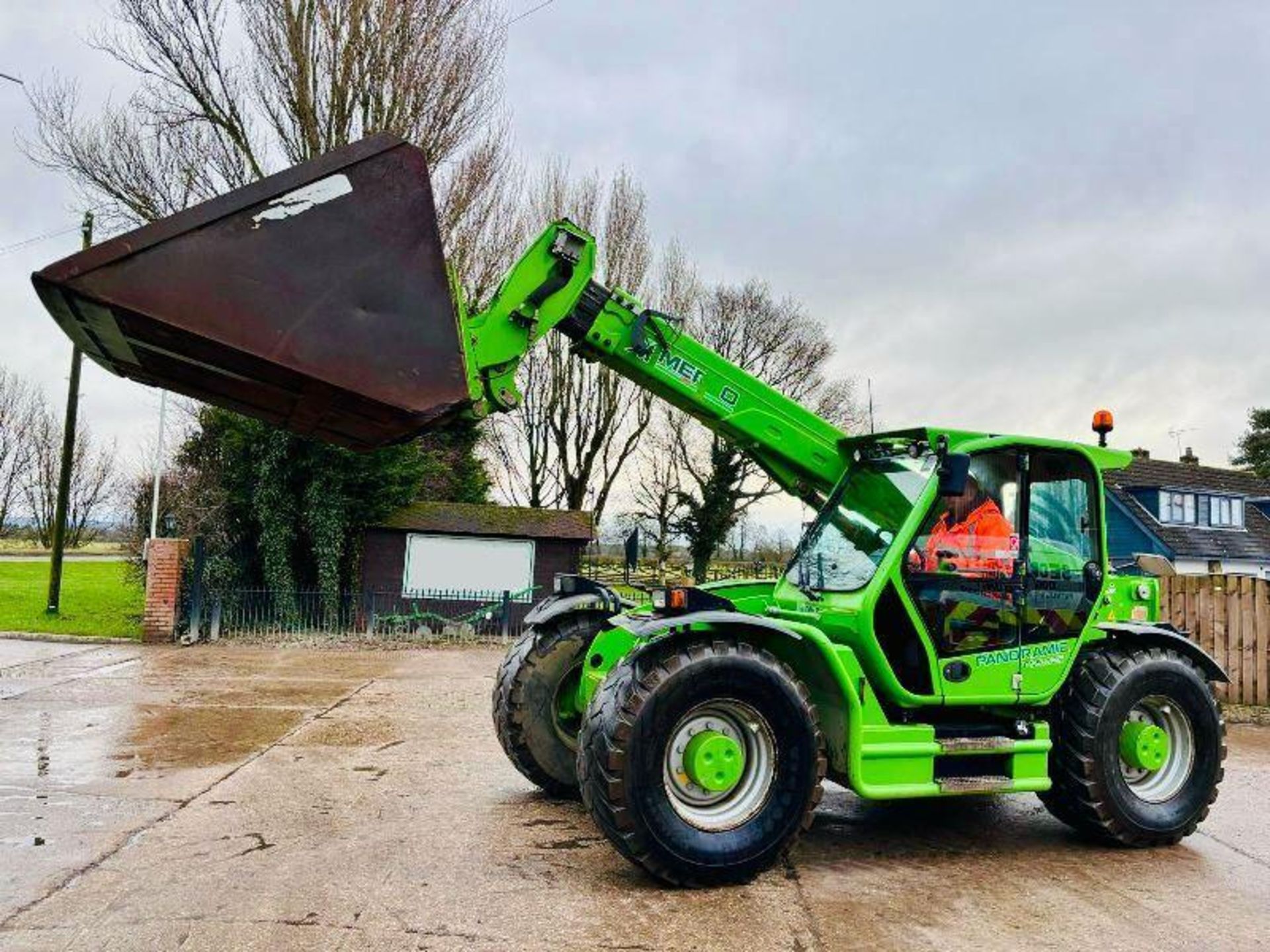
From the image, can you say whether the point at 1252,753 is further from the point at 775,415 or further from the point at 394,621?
the point at 394,621

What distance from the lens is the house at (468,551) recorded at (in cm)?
1806

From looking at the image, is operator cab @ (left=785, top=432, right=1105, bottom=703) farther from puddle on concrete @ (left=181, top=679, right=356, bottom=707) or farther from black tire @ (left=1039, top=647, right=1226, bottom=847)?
puddle on concrete @ (left=181, top=679, right=356, bottom=707)

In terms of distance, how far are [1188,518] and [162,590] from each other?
35.6 meters

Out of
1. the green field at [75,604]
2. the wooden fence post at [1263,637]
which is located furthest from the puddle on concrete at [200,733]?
the wooden fence post at [1263,637]

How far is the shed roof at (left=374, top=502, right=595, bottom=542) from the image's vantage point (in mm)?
18172

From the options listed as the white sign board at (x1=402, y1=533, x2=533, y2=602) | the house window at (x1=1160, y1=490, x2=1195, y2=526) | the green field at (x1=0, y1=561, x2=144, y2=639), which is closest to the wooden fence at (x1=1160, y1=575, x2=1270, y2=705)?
the white sign board at (x1=402, y1=533, x2=533, y2=602)

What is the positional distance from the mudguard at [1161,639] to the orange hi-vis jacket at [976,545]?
0.83m

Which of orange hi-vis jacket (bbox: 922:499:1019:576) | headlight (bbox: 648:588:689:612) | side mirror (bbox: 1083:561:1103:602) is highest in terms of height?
orange hi-vis jacket (bbox: 922:499:1019:576)

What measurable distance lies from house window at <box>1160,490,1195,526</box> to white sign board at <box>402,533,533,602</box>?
2753 cm

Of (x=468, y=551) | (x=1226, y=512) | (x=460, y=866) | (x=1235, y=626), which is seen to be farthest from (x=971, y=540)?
(x=1226, y=512)

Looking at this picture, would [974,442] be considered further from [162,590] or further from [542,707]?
[162,590]

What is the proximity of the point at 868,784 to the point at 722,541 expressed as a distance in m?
29.7

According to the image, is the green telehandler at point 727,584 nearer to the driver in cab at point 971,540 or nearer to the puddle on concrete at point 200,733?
the driver in cab at point 971,540

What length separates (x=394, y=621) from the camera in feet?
56.3
